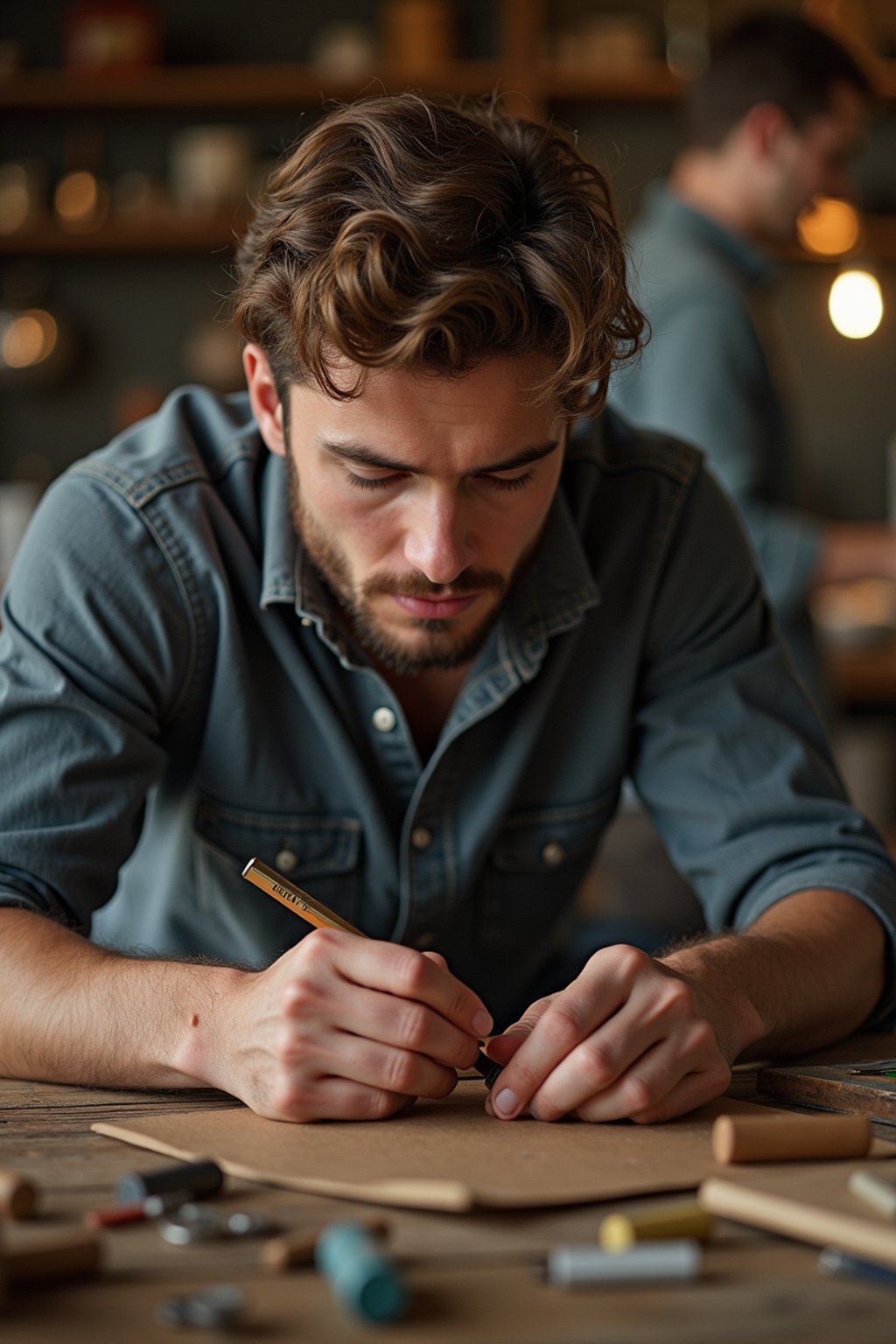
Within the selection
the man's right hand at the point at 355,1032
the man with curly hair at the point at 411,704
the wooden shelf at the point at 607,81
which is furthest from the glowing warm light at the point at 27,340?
the man's right hand at the point at 355,1032

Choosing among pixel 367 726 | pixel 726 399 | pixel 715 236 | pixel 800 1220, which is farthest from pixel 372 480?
pixel 715 236

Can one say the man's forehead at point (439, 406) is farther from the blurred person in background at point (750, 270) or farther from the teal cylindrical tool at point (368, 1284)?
the blurred person in background at point (750, 270)

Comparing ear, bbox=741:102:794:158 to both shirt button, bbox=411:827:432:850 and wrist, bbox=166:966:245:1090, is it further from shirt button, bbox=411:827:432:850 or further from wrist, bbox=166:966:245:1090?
wrist, bbox=166:966:245:1090

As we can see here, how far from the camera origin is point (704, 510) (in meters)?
Result: 1.55

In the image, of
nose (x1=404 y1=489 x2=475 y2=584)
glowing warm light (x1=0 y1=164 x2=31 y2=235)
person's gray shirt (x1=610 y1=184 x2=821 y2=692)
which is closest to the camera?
nose (x1=404 y1=489 x2=475 y2=584)

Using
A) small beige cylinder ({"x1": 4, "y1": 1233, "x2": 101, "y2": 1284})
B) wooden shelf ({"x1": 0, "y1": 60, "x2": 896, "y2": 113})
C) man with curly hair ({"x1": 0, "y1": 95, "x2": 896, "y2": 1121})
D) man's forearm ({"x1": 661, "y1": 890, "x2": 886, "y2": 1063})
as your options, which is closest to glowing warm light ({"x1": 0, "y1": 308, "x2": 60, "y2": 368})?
wooden shelf ({"x1": 0, "y1": 60, "x2": 896, "y2": 113})

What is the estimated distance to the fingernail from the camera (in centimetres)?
101

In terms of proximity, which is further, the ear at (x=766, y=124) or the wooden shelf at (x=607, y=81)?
the wooden shelf at (x=607, y=81)

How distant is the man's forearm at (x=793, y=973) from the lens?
1168 millimetres

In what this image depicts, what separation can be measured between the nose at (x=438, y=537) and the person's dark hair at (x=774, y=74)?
1.81 m

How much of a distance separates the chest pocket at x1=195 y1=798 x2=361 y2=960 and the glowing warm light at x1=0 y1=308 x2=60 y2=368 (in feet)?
12.0

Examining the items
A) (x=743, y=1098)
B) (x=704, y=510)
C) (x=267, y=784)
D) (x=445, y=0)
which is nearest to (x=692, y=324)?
(x=704, y=510)

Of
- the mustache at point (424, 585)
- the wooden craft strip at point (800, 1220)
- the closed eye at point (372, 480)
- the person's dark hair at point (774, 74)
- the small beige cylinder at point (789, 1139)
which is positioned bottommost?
the small beige cylinder at point (789, 1139)

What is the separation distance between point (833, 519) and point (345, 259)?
13.3ft
